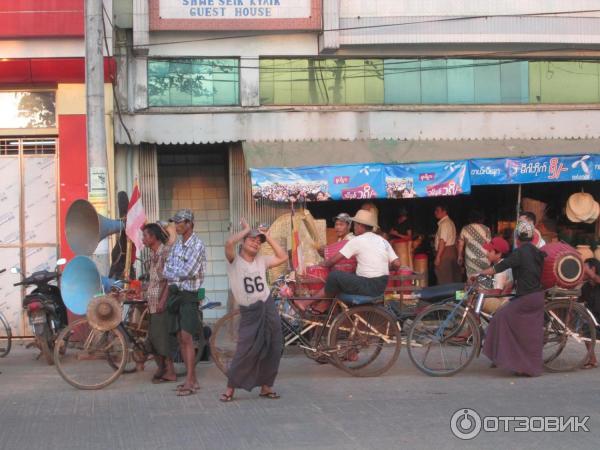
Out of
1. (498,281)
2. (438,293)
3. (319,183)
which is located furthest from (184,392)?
(319,183)

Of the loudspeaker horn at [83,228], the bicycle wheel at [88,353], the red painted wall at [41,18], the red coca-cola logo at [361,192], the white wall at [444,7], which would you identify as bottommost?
the bicycle wheel at [88,353]

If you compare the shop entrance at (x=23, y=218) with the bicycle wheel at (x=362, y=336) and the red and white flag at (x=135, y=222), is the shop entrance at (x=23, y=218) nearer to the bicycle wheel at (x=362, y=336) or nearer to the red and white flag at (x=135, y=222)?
the red and white flag at (x=135, y=222)

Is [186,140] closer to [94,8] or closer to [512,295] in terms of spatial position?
[94,8]

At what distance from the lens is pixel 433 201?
A: 14258 millimetres

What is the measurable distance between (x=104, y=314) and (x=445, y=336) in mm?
3576

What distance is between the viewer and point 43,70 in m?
11.7

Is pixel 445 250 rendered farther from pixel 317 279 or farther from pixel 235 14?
pixel 235 14

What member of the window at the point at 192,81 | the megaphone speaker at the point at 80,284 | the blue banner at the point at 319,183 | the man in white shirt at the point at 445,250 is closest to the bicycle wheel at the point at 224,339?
the megaphone speaker at the point at 80,284

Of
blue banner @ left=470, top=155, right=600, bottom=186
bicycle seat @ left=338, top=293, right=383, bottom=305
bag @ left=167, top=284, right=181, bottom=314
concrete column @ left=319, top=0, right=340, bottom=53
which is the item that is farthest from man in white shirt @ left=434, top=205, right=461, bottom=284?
bag @ left=167, top=284, right=181, bottom=314

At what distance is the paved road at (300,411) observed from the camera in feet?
20.7

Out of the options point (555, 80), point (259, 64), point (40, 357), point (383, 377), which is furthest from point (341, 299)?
point (555, 80)

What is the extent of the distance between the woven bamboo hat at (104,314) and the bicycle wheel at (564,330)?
4619mm

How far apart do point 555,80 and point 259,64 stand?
4.85 metres

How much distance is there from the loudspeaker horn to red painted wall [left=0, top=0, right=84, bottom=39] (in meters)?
3.16
